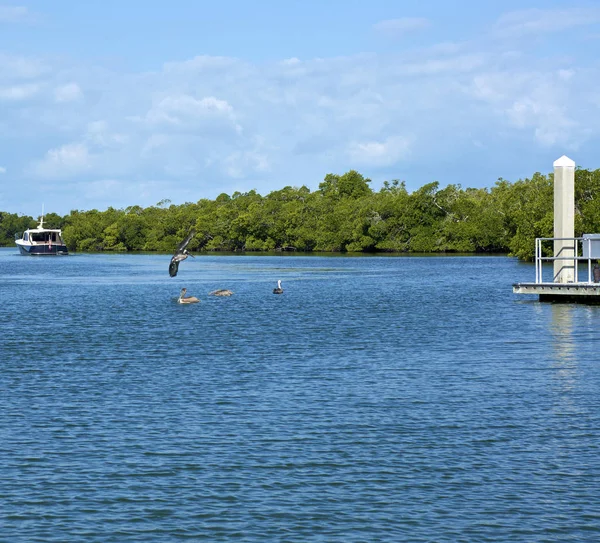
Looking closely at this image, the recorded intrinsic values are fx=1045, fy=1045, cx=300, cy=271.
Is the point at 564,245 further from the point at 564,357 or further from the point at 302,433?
the point at 302,433

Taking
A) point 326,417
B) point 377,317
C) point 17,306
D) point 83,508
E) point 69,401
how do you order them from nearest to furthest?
point 83,508 → point 326,417 → point 69,401 → point 377,317 → point 17,306

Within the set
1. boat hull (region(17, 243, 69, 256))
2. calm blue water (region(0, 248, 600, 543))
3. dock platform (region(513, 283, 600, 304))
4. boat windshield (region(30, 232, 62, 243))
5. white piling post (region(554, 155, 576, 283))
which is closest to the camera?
calm blue water (region(0, 248, 600, 543))

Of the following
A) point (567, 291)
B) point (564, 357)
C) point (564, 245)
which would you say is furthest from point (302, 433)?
point (564, 245)

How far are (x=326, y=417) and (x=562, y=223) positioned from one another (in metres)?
34.2

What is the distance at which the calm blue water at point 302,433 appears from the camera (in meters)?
A: 14.9

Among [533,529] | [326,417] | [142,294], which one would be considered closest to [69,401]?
[326,417]

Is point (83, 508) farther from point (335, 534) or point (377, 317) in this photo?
point (377, 317)

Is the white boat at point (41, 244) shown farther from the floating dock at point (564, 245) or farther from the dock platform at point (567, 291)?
the dock platform at point (567, 291)

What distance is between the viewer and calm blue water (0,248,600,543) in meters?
14.9

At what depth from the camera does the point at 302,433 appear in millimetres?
20203

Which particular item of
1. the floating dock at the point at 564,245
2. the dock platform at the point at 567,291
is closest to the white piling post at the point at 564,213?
the floating dock at the point at 564,245

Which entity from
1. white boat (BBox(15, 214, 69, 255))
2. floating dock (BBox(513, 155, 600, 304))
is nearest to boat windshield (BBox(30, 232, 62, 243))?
white boat (BBox(15, 214, 69, 255))

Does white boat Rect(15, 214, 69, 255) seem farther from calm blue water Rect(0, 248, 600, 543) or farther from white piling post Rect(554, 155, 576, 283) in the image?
calm blue water Rect(0, 248, 600, 543)

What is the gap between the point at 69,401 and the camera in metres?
23.8
